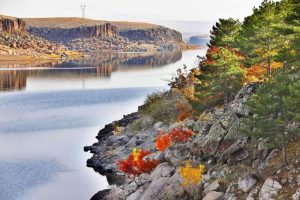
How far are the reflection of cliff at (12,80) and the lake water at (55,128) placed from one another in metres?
0.31

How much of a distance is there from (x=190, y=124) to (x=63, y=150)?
21379 millimetres

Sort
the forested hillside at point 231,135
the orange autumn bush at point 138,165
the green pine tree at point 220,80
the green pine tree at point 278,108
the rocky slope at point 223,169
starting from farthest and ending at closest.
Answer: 1. the green pine tree at point 220,80
2. the orange autumn bush at point 138,165
3. the forested hillside at point 231,135
4. the rocky slope at point 223,169
5. the green pine tree at point 278,108

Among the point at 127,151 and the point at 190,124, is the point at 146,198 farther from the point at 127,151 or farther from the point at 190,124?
the point at 127,151

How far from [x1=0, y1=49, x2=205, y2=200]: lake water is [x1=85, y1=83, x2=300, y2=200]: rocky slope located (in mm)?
6058

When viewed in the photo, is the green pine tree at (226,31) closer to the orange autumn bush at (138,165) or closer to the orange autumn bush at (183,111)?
the orange autumn bush at (183,111)

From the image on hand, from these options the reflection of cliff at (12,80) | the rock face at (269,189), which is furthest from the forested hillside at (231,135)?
the reflection of cliff at (12,80)

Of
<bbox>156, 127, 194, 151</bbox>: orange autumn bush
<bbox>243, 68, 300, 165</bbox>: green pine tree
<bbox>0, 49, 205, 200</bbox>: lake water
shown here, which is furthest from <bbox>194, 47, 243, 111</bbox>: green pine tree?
<bbox>243, 68, 300, 165</bbox>: green pine tree

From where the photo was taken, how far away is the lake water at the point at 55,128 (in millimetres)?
54188

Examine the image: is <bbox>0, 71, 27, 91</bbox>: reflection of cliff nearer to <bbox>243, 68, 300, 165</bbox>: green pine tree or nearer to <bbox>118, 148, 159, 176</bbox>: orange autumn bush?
<bbox>118, 148, 159, 176</bbox>: orange autumn bush

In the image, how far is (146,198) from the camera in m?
41.6

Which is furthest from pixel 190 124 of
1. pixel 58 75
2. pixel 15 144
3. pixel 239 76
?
pixel 58 75

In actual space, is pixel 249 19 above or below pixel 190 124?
above

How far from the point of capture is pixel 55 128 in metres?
83.7

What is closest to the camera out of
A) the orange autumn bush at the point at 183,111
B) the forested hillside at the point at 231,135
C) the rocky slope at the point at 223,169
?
the rocky slope at the point at 223,169
